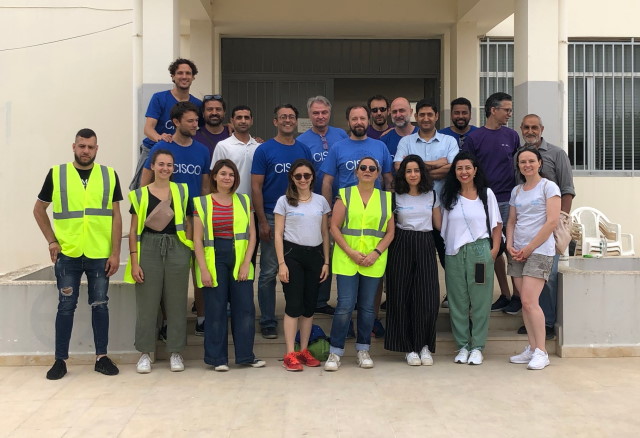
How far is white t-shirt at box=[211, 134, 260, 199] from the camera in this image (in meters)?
5.94

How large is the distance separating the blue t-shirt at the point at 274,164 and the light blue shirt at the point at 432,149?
2.70 ft

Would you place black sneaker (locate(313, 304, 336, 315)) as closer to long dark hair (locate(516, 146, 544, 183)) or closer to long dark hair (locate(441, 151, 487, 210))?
long dark hair (locate(441, 151, 487, 210))

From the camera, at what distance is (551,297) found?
608 centimetres

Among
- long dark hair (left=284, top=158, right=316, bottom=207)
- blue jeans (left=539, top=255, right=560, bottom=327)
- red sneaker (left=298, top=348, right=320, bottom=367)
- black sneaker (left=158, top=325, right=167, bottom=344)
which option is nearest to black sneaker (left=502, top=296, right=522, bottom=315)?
blue jeans (left=539, top=255, right=560, bottom=327)

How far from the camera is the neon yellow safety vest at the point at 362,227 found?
5.54 metres

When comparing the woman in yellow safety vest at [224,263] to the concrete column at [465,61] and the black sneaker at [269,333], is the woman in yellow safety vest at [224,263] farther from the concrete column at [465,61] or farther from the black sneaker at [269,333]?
the concrete column at [465,61]

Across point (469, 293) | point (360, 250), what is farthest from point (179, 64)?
point (469, 293)

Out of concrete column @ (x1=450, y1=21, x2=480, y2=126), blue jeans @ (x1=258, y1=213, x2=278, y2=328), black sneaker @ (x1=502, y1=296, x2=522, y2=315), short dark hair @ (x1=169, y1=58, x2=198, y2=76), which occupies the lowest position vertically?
black sneaker @ (x1=502, y1=296, x2=522, y2=315)

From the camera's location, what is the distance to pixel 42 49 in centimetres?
950

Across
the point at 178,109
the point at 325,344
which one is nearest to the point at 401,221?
the point at 325,344

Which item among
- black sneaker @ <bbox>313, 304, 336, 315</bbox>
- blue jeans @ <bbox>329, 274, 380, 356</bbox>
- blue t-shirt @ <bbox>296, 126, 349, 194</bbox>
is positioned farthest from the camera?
black sneaker @ <bbox>313, 304, 336, 315</bbox>

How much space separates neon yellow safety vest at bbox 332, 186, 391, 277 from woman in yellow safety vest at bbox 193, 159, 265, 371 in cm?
71

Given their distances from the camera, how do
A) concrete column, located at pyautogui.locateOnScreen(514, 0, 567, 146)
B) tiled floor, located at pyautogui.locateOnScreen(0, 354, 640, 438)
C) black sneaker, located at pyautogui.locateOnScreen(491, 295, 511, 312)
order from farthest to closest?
concrete column, located at pyautogui.locateOnScreen(514, 0, 567, 146) < black sneaker, located at pyautogui.locateOnScreen(491, 295, 511, 312) < tiled floor, located at pyautogui.locateOnScreen(0, 354, 640, 438)

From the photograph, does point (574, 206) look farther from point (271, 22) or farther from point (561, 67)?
point (271, 22)
